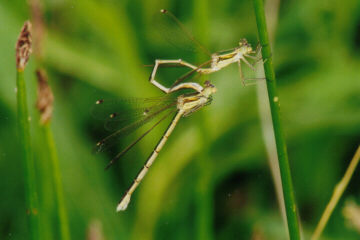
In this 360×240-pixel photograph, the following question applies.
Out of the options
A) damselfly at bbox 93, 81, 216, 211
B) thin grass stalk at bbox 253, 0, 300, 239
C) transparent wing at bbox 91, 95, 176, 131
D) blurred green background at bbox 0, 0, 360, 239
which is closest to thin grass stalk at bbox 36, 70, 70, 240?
thin grass stalk at bbox 253, 0, 300, 239

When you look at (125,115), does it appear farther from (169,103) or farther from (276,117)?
(276,117)

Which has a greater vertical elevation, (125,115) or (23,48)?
Result: (23,48)

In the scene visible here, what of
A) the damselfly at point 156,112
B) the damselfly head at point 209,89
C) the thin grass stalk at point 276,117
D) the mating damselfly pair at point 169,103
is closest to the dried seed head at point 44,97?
the thin grass stalk at point 276,117

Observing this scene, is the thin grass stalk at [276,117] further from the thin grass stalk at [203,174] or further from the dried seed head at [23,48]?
the thin grass stalk at [203,174]

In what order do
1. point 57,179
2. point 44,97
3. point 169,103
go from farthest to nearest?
point 169,103
point 57,179
point 44,97

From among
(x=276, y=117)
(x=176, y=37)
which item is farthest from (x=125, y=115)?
(x=276, y=117)

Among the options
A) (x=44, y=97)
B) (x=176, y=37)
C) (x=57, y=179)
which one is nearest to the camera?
(x=44, y=97)

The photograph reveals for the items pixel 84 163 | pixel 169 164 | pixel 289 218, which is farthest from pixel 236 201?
pixel 289 218
